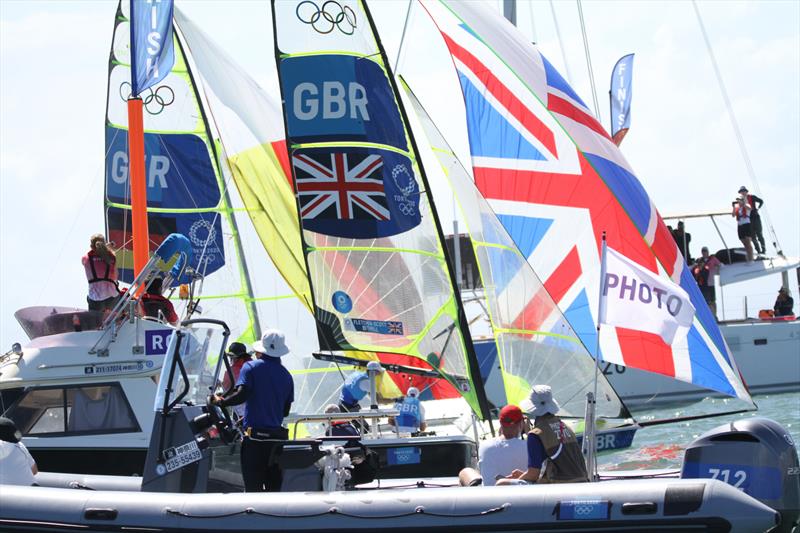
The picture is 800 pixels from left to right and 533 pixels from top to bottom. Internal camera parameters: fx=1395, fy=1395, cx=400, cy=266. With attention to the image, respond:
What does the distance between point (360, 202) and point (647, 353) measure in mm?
3848

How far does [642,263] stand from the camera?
1502 cm

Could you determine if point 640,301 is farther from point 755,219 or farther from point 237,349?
point 755,219

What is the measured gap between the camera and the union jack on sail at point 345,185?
15.7 metres

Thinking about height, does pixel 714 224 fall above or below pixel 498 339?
above

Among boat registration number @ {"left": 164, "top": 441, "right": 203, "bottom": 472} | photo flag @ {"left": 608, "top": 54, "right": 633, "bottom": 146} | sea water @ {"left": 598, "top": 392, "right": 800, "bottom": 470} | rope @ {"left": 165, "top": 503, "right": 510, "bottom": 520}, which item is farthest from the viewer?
photo flag @ {"left": 608, "top": 54, "right": 633, "bottom": 146}

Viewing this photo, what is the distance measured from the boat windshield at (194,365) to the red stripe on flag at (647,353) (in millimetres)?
4032

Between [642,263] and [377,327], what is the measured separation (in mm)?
3041

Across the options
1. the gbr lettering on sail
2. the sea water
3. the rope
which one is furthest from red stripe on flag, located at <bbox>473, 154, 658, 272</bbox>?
the rope

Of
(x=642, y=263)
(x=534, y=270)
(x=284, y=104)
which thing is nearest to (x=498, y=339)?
(x=534, y=270)

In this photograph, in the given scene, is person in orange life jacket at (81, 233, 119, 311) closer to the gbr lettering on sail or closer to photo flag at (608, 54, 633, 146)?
the gbr lettering on sail

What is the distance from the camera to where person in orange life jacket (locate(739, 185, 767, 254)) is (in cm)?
3108

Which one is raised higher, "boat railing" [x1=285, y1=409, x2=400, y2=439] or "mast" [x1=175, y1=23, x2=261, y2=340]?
"mast" [x1=175, y1=23, x2=261, y2=340]

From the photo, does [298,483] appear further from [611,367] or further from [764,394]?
[764,394]

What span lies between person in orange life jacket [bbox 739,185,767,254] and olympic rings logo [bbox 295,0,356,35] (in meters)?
17.1
